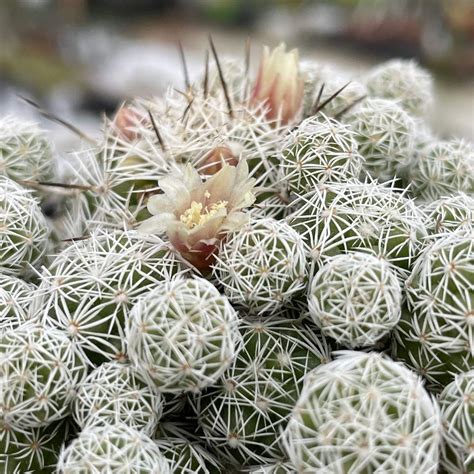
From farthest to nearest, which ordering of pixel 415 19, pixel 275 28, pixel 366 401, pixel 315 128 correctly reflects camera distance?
pixel 275 28 < pixel 415 19 < pixel 315 128 < pixel 366 401

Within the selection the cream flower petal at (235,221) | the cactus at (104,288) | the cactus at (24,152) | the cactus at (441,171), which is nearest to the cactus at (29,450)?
the cactus at (104,288)

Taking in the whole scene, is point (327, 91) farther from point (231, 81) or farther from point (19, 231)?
point (19, 231)

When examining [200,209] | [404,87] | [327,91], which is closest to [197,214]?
[200,209]

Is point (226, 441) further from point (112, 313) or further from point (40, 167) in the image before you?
point (40, 167)

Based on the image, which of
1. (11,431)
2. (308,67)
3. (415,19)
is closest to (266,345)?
(11,431)

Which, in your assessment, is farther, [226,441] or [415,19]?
[415,19]
